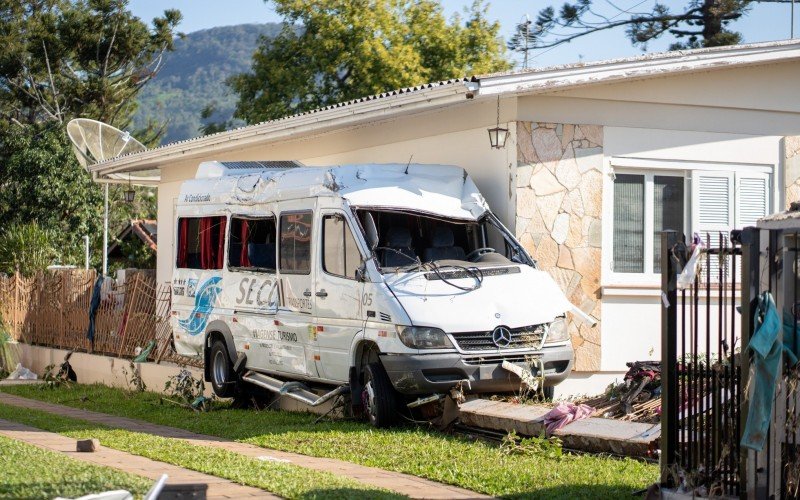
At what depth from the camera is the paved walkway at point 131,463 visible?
8.26 m

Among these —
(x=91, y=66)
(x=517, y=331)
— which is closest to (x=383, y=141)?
(x=517, y=331)

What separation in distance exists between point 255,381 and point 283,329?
0.98 m

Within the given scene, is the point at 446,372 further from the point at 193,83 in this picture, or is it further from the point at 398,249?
the point at 193,83

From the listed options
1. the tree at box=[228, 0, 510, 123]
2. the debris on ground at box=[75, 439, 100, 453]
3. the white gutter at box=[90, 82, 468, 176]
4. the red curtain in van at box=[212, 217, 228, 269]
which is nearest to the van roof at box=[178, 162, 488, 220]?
the white gutter at box=[90, 82, 468, 176]

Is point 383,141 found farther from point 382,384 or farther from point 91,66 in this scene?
point 91,66

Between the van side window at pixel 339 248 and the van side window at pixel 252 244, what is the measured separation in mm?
1248

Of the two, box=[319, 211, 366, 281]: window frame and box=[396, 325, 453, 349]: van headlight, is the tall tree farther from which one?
box=[396, 325, 453, 349]: van headlight

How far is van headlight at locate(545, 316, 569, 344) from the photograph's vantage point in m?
11.9

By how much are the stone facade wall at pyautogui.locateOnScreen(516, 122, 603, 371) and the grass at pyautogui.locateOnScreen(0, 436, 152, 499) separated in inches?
240

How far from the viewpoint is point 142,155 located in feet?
69.8

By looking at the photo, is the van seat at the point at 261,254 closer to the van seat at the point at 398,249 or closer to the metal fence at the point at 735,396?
the van seat at the point at 398,249

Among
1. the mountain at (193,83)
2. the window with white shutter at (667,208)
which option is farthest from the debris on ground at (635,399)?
the mountain at (193,83)

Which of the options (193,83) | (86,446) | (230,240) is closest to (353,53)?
(230,240)

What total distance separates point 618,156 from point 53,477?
8144 millimetres
